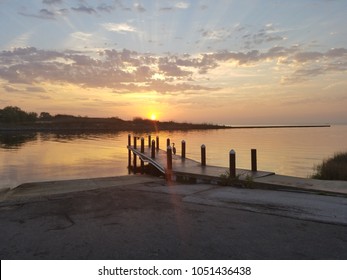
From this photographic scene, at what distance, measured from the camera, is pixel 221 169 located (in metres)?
16.0

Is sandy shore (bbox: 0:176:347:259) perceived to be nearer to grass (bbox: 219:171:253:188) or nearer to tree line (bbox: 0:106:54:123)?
grass (bbox: 219:171:253:188)

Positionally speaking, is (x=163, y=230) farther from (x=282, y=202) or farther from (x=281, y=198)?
(x=281, y=198)

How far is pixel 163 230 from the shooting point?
6422 mm

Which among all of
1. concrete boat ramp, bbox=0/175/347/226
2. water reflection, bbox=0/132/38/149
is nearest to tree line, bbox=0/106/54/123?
water reflection, bbox=0/132/38/149

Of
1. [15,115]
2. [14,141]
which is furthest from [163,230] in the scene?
[15,115]

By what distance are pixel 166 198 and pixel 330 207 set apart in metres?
4.23

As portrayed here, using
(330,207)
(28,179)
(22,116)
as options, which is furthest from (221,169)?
(22,116)

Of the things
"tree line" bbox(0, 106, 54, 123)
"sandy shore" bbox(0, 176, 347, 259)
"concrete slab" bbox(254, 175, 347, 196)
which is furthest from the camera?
"tree line" bbox(0, 106, 54, 123)

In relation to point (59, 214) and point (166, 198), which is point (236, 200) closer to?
point (166, 198)

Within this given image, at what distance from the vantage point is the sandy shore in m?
5.28

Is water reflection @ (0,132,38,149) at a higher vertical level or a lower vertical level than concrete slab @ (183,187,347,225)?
lower

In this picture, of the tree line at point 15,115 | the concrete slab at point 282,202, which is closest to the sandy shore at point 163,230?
the concrete slab at point 282,202

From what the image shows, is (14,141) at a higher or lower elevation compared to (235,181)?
lower
